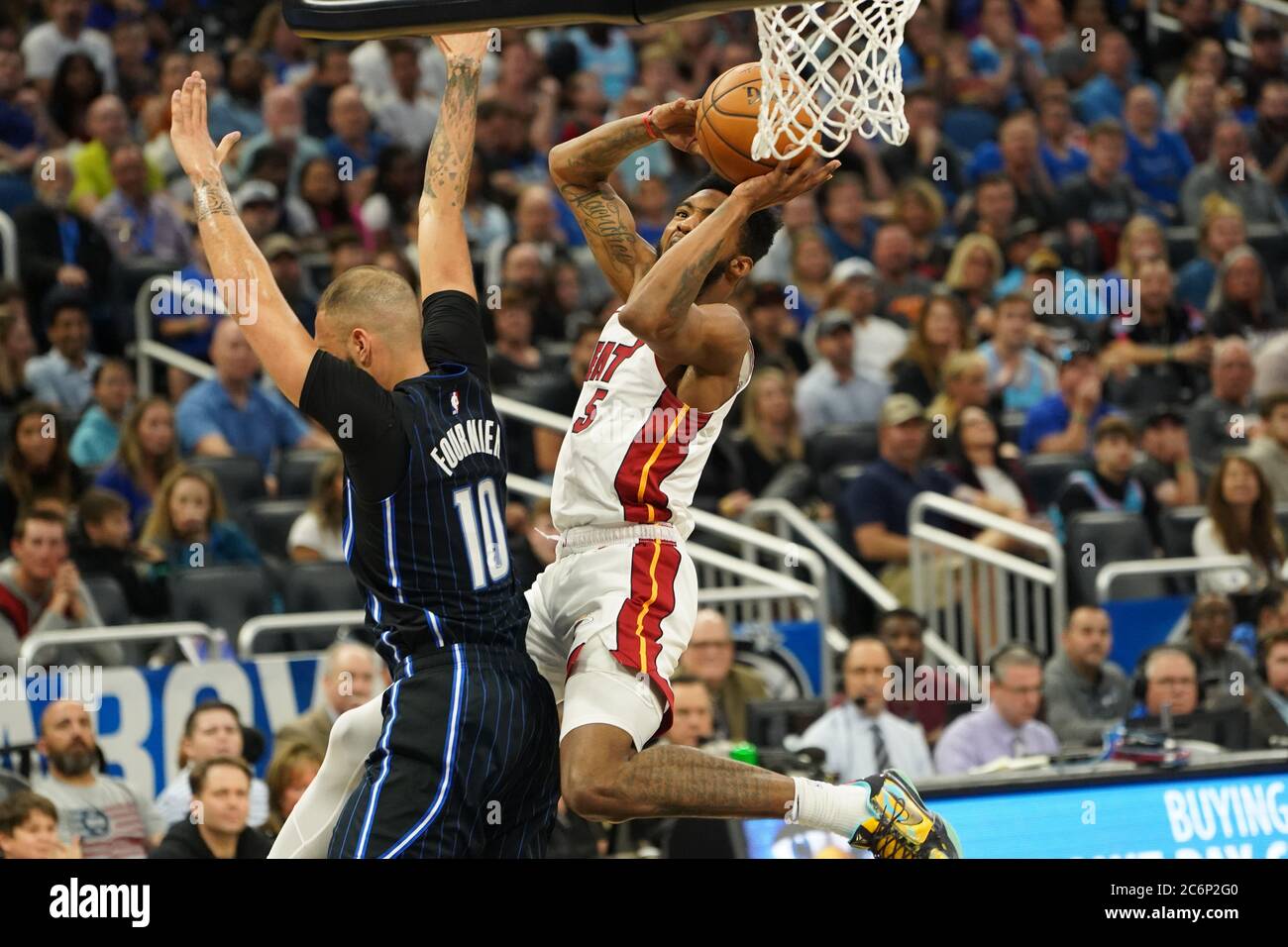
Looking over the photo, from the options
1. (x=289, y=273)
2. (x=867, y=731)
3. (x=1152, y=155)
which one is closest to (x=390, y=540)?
(x=867, y=731)

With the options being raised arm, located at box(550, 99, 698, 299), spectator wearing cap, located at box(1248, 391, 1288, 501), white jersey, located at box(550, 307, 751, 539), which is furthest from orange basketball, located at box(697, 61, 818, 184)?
spectator wearing cap, located at box(1248, 391, 1288, 501)

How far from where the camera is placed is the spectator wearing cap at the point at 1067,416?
1244 centimetres

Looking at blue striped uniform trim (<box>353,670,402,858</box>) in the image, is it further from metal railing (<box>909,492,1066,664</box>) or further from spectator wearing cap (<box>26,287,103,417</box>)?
spectator wearing cap (<box>26,287,103,417</box>)

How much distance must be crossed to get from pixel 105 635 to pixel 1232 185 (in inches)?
371

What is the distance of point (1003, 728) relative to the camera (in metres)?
9.67

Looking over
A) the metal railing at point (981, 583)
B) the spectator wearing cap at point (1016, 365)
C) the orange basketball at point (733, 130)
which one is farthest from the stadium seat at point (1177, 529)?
the orange basketball at point (733, 130)

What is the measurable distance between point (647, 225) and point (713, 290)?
7.24 metres

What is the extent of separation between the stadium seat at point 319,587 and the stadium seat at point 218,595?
0.15 m

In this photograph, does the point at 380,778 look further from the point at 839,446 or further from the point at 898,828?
the point at 839,446

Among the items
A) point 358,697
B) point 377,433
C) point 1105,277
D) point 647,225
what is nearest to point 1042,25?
point 1105,277

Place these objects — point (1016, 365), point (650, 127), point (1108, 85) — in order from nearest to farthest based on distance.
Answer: point (650, 127)
point (1016, 365)
point (1108, 85)

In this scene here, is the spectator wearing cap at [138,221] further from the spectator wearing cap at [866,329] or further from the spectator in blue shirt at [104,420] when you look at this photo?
the spectator wearing cap at [866,329]

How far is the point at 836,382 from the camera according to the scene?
487 inches
